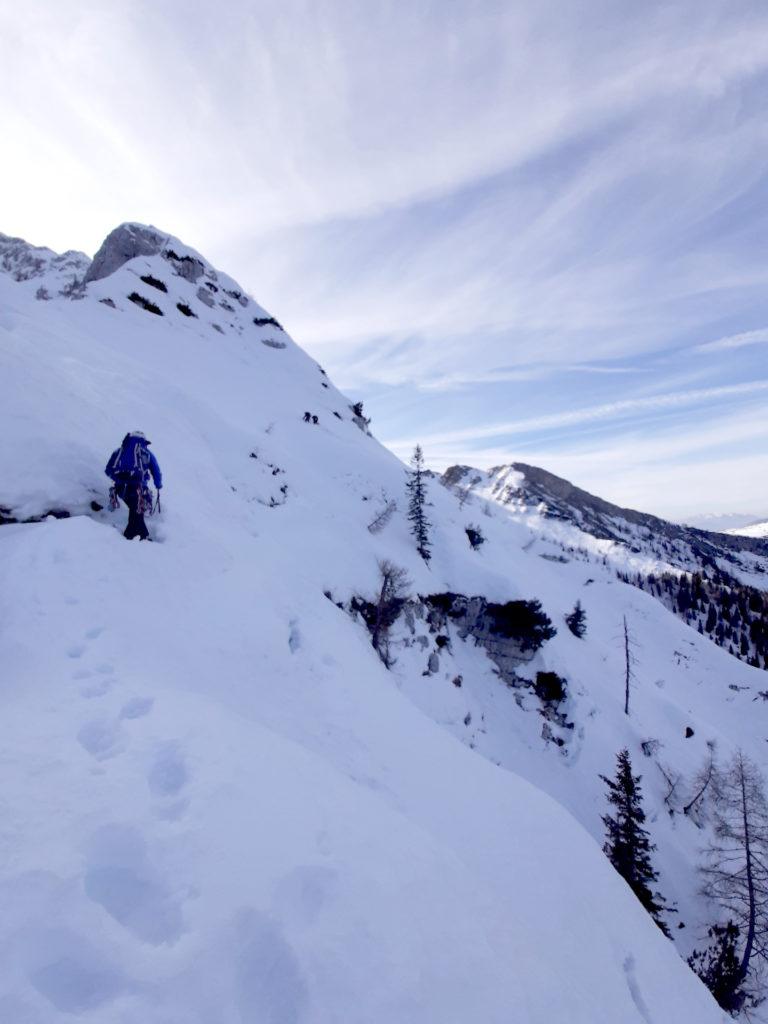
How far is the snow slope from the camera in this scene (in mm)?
3350

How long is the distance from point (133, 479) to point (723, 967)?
32566 millimetres

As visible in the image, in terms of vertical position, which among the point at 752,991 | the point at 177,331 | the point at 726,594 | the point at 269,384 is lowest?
the point at 752,991

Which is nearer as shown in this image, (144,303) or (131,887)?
(131,887)

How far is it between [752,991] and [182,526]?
3207cm

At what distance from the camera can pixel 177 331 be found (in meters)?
40.7

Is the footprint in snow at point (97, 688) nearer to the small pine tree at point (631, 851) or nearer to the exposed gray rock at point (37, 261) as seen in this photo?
Answer: the small pine tree at point (631, 851)

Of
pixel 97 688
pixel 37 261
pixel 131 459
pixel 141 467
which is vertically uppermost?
pixel 37 261

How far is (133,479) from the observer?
9742 mm

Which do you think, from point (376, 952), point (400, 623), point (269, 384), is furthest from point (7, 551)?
point (269, 384)

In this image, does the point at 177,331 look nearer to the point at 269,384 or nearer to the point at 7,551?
the point at 269,384

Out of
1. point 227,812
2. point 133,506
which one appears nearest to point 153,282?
point 133,506

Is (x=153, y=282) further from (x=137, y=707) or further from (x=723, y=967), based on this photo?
(x=723, y=967)

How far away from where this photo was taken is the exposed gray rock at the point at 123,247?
170 feet

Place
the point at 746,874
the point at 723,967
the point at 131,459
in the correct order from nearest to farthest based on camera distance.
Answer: the point at 131,459 < the point at 723,967 < the point at 746,874
